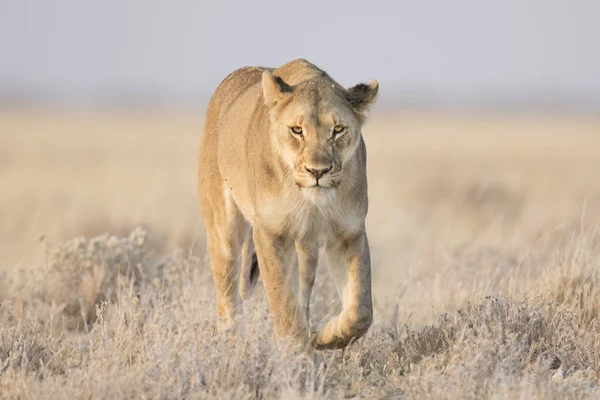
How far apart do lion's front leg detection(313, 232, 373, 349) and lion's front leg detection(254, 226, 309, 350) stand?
0.17 meters

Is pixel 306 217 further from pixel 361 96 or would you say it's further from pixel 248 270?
pixel 248 270

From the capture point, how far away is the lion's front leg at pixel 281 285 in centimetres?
677

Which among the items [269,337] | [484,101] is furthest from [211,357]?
[484,101]

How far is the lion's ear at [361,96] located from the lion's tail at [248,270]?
1.99 m

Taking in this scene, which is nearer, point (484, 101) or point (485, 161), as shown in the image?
point (485, 161)

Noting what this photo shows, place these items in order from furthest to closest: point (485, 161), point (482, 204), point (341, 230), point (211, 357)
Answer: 1. point (485, 161)
2. point (482, 204)
3. point (341, 230)
4. point (211, 357)

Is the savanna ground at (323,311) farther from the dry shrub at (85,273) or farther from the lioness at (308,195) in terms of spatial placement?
the lioness at (308,195)

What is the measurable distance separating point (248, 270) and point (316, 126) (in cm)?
222

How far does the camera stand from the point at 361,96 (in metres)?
6.81

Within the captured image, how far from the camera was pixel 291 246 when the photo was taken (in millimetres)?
6910

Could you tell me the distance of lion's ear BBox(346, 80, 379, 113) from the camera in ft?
22.2

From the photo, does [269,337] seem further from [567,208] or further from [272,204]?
[567,208]

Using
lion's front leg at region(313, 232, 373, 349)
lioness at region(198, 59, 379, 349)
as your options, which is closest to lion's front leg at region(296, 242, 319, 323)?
lioness at region(198, 59, 379, 349)

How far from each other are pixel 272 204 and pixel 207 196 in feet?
5.91
